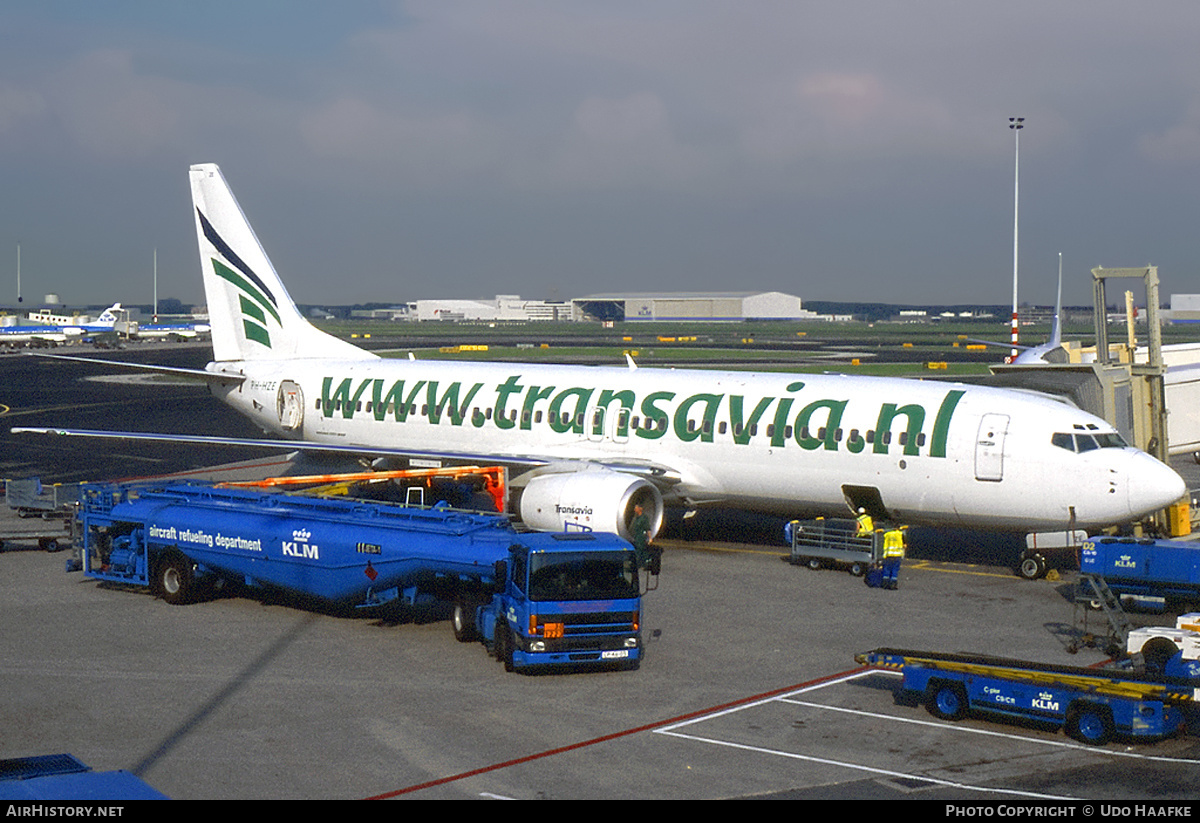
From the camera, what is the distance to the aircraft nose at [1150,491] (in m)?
30.0

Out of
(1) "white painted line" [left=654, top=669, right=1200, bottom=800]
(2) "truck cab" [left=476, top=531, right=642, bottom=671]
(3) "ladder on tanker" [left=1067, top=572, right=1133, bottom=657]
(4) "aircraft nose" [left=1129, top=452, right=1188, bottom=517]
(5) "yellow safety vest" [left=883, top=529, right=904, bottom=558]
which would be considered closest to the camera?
(1) "white painted line" [left=654, top=669, right=1200, bottom=800]

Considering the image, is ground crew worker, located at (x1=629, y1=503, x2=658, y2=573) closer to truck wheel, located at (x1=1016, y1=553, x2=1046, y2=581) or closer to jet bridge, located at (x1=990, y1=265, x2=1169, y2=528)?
truck wheel, located at (x1=1016, y1=553, x2=1046, y2=581)

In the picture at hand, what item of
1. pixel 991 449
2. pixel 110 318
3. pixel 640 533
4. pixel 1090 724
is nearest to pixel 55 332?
pixel 110 318

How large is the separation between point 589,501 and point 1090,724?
557 inches

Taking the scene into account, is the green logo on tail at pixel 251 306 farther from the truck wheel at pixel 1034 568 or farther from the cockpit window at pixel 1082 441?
the cockpit window at pixel 1082 441

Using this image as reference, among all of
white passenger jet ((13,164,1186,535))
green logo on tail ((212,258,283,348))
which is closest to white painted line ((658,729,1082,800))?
Result: white passenger jet ((13,164,1186,535))

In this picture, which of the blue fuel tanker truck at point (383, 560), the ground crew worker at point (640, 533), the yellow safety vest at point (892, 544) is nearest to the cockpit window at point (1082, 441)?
the yellow safety vest at point (892, 544)

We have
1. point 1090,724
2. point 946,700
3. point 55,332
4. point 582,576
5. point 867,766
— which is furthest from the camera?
point 55,332

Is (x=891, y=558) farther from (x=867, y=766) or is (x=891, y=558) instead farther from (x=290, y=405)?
(x=290, y=405)

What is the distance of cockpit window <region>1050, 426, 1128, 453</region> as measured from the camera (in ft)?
102

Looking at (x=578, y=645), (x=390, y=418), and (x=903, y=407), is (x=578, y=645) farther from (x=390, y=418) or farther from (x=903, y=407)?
(x=390, y=418)

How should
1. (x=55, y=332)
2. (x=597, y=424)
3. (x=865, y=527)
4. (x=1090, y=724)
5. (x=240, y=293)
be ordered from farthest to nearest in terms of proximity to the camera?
(x=55, y=332) < (x=240, y=293) < (x=597, y=424) < (x=865, y=527) < (x=1090, y=724)

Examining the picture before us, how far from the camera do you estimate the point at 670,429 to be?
3609 cm

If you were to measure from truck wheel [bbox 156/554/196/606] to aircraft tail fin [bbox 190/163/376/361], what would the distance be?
56.0ft
